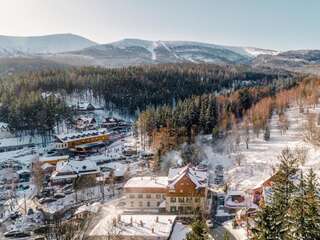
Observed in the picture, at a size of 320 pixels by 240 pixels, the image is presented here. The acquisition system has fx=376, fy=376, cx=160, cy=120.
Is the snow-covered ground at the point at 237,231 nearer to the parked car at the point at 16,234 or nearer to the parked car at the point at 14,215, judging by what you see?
the parked car at the point at 16,234

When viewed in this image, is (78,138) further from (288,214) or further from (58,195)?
(288,214)

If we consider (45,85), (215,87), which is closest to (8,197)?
(45,85)

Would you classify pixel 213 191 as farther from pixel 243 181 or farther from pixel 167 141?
pixel 167 141

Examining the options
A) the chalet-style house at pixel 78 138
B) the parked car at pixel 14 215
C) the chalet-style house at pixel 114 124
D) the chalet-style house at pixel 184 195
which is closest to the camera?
the chalet-style house at pixel 184 195

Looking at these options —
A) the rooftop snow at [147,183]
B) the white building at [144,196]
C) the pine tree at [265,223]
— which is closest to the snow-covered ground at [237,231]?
the white building at [144,196]

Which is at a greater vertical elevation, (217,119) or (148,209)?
(217,119)

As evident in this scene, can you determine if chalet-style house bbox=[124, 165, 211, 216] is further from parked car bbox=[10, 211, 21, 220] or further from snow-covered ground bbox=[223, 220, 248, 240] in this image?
parked car bbox=[10, 211, 21, 220]

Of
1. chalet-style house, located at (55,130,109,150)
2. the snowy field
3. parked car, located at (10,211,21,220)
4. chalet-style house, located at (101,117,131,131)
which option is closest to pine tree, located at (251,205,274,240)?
the snowy field
